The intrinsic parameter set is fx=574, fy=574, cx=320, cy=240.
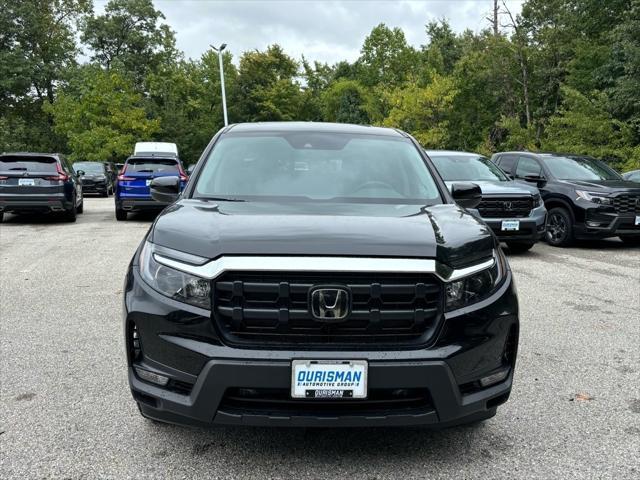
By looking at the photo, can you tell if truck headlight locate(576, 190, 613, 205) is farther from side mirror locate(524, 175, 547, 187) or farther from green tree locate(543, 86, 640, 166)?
green tree locate(543, 86, 640, 166)

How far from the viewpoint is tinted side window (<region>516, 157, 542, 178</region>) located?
11281 millimetres

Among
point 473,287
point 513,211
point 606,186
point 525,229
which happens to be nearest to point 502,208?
point 513,211

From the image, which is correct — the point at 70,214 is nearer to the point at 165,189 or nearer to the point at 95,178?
the point at 165,189

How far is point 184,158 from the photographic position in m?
47.3

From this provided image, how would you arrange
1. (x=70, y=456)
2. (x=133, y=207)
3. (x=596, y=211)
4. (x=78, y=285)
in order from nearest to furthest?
1. (x=70, y=456)
2. (x=78, y=285)
3. (x=596, y=211)
4. (x=133, y=207)

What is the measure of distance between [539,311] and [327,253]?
13.2 feet

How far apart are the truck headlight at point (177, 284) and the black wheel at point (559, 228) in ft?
30.8

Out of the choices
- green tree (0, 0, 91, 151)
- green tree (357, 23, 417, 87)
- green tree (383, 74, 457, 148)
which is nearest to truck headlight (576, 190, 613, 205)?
green tree (383, 74, 457, 148)

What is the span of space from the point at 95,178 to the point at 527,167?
64.0 ft

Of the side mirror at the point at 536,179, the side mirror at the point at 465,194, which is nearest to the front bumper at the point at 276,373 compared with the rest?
the side mirror at the point at 465,194

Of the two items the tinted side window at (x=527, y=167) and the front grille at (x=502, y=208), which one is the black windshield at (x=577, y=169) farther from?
the front grille at (x=502, y=208)

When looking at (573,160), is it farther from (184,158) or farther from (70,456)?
(184,158)

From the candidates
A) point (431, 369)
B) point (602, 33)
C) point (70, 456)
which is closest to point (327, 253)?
point (431, 369)

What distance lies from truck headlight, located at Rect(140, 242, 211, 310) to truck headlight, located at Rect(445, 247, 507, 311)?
3.51 ft
